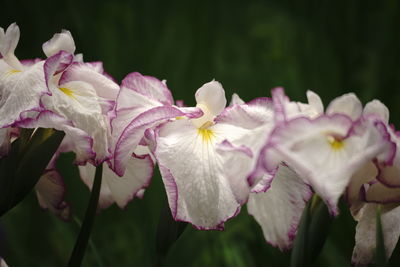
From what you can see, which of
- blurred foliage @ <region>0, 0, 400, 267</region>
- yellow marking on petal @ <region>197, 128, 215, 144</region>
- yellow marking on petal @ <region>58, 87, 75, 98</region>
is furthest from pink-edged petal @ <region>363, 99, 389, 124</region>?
blurred foliage @ <region>0, 0, 400, 267</region>

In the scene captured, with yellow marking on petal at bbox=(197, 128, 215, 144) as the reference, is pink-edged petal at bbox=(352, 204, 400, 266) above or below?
below

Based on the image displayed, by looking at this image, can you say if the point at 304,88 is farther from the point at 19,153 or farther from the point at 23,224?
the point at 19,153

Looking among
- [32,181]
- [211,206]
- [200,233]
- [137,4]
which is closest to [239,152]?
[211,206]

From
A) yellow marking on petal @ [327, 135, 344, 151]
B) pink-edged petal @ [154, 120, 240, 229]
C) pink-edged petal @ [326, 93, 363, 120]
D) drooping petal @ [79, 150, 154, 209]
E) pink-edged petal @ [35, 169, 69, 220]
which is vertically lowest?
pink-edged petal @ [35, 169, 69, 220]

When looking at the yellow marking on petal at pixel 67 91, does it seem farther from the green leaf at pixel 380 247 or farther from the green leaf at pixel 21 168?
the green leaf at pixel 380 247

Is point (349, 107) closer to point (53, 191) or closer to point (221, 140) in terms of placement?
point (221, 140)

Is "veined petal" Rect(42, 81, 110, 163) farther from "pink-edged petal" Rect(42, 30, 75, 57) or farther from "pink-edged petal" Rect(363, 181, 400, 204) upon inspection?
"pink-edged petal" Rect(363, 181, 400, 204)

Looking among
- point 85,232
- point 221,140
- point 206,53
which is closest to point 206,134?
point 221,140
